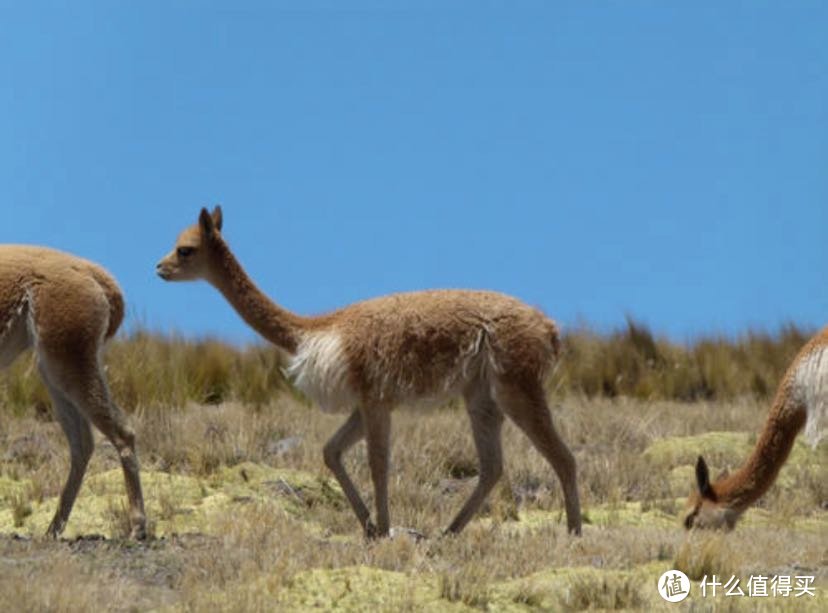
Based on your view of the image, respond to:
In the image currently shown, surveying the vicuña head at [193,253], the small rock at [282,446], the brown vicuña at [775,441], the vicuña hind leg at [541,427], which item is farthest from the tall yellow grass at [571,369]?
the brown vicuña at [775,441]

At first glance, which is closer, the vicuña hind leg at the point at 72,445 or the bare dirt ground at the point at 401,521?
the bare dirt ground at the point at 401,521

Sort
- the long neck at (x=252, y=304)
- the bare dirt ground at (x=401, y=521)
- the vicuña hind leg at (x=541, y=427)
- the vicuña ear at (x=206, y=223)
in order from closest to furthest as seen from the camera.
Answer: the bare dirt ground at (x=401, y=521)
the vicuña hind leg at (x=541, y=427)
the long neck at (x=252, y=304)
the vicuña ear at (x=206, y=223)

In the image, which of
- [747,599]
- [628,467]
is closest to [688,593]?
[747,599]

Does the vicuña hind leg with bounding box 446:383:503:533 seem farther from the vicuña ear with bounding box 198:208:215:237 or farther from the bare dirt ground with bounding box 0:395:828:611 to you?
the vicuña ear with bounding box 198:208:215:237

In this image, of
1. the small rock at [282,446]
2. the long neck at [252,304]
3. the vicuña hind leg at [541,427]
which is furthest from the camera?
the small rock at [282,446]

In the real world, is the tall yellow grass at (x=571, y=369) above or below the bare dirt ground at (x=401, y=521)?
above

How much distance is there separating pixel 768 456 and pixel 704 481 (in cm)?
47

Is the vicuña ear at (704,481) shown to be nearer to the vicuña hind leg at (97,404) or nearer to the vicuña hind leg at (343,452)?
the vicuña hind leg at (343,452)

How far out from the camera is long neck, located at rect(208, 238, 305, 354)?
10312mm

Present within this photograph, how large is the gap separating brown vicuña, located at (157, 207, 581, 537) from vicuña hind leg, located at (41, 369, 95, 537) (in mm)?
1409

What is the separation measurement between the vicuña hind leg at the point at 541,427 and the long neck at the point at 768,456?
1240 millimetres

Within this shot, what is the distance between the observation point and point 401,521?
10992 mm

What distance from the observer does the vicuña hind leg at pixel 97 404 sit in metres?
9.22

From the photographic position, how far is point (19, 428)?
1466 centimetres
